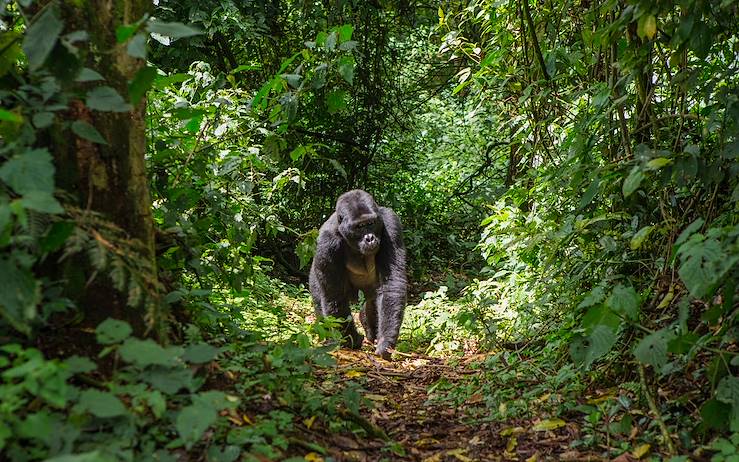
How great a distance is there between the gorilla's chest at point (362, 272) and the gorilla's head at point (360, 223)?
238 mm

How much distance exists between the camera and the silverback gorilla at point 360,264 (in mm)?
5789

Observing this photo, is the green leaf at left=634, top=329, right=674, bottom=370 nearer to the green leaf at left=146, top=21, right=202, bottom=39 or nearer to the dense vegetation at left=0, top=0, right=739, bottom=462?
the dense vegetation at left=0, top=0, right=739, bottom=462

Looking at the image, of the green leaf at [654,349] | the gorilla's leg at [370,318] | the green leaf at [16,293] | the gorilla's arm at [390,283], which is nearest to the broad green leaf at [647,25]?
the green leaf at [654,349]

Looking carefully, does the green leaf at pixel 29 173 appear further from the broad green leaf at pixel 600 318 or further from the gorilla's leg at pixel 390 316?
the gorilla's leg at pixel 390 316

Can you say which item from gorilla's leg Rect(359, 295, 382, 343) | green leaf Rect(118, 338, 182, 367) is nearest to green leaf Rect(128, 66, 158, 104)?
green leaf Rect(118, 338, 182, 367)

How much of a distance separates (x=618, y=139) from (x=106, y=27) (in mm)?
2975

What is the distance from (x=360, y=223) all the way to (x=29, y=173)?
413cm

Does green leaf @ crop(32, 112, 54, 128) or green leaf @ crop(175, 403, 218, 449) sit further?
green leaf @ crop(32, 112, 54, 128)

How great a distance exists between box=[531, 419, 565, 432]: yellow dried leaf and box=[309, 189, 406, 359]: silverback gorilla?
2449 mm

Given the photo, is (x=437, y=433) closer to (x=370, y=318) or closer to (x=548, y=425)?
(x=548, y=425)

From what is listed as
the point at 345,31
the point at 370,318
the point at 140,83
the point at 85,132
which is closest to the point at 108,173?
the point at 85,132

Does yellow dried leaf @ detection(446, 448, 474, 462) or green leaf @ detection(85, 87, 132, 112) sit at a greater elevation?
green leaf @ detection(85, 87, 132, 112)

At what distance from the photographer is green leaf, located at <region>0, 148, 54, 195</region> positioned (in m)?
1.69

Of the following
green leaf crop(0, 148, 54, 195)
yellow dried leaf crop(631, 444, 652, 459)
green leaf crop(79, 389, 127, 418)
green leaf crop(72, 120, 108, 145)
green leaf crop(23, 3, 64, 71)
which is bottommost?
yellow dried leaf crop(631, 444, 652, 459)
